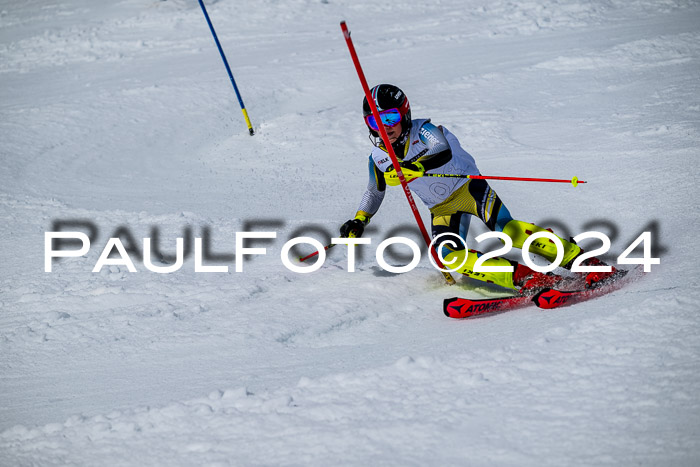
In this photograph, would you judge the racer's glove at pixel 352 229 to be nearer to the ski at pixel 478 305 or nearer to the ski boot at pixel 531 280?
the ski at pixel 478 305

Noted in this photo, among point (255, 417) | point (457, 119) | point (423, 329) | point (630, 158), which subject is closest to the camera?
point (255, 417)

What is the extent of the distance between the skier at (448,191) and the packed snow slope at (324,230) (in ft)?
1.20

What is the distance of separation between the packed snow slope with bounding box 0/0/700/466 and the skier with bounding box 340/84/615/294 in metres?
0.36

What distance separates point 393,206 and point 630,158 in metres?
2.66

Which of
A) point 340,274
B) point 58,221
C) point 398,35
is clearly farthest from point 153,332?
point 398,35

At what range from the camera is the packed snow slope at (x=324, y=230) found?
3.12m

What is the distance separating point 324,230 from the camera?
22.0 ft

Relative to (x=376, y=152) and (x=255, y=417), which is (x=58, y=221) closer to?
(x=376, y=152)

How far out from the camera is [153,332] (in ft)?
15.1

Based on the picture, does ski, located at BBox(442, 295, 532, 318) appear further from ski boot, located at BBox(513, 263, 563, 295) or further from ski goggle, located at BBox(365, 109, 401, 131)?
ski goggle, located at BBox(365, 109, 401, 131)

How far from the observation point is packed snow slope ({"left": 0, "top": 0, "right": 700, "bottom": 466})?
10.2 feet

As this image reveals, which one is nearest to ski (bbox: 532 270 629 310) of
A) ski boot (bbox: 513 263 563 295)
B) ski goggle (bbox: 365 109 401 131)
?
ski boot (bbox: 513 263 563 295)

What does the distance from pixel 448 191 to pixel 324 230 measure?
2.01 m

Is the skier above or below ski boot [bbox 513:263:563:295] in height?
above
